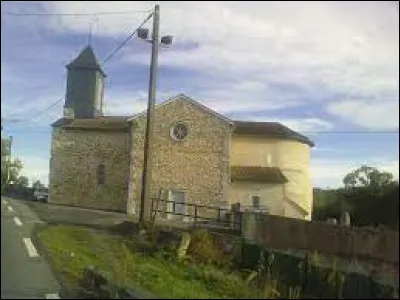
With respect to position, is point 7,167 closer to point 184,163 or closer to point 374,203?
point 374,203

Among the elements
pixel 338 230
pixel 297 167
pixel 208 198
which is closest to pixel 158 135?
pixel 208 198

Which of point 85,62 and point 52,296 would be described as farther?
point 85,62

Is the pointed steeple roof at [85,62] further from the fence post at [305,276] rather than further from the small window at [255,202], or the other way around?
the fence post at [305,276]

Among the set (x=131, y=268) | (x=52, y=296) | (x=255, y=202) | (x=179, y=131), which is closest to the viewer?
(x=52, y=296)

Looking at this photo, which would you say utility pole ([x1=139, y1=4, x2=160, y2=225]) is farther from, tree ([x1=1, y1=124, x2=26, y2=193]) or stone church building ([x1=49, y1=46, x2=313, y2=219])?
tree ([x1=1, y1=124, x2=26, y2=193])

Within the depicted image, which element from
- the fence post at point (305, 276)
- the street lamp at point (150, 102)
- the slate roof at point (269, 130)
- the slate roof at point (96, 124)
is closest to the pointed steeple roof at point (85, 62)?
the slate roof at point (96, 124)

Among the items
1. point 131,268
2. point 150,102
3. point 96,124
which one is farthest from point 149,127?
point 96,124

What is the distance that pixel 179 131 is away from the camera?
45625 mm

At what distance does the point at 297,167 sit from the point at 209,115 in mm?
8160

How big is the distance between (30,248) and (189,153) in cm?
2975

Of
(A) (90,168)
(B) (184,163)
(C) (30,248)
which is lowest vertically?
(C) (30,248)

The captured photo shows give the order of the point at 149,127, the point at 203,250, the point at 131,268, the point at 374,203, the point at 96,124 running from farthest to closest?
the point at 96,124 → the point at 149,127 → the point at 203,250 → the point at 131,268 → the point at 374,203

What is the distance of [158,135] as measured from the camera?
1795 inches

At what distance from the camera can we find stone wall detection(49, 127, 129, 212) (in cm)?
4616
